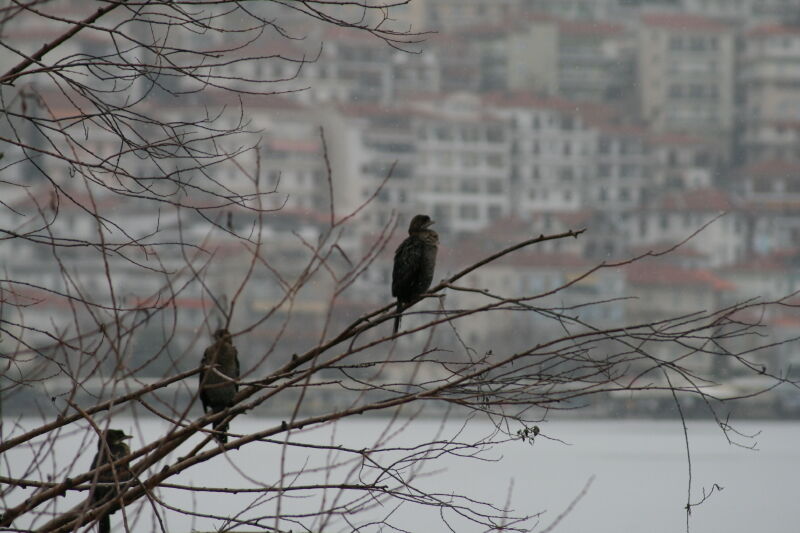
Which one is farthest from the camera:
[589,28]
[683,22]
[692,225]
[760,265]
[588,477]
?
[589,28]

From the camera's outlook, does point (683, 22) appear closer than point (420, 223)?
No

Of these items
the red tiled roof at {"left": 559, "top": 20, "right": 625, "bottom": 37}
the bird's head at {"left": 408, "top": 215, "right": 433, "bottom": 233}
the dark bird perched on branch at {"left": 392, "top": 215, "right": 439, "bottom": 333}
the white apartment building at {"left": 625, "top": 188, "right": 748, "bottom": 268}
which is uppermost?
the red tiled roof at {"left": 559, "top": 20, "right": 625, "bottom": 37}

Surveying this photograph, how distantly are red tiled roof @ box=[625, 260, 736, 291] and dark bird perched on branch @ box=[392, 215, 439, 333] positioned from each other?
34820 millimetres

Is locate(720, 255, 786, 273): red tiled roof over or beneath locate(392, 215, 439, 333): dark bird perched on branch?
beneath

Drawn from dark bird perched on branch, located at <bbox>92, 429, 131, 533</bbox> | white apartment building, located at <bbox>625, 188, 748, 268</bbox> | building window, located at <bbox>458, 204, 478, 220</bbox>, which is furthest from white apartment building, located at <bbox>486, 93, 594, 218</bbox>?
dark bird perched on branch, located at <bbox>92, 429, 131, 533</bbox>

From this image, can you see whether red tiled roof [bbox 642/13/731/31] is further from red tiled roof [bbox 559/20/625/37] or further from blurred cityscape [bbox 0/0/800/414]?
red tiled roof [bbox 559/20/625/37]

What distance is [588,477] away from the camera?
70.8 ft

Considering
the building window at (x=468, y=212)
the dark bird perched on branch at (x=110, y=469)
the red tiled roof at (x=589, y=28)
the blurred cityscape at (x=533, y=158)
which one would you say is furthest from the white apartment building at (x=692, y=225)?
the dark bird perched on branch at (x=110, y=469)

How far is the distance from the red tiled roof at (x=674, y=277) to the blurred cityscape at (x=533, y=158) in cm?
13

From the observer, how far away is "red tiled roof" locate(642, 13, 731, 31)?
56.8m

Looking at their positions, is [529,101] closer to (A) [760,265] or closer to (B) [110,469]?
(A) [760,265]

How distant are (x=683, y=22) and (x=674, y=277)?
913 inches

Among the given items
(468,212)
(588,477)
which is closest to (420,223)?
(588,477)

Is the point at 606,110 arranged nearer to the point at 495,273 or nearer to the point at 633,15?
the point at 633,15
